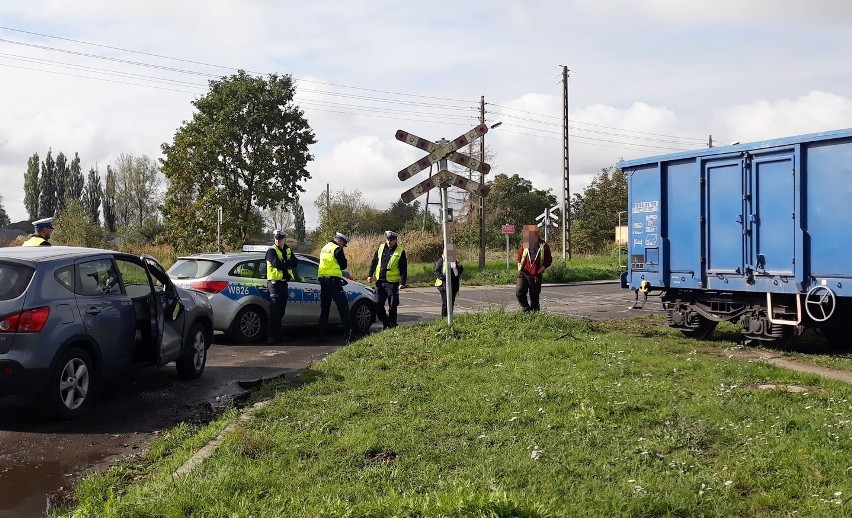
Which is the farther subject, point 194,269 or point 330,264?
point 194,269

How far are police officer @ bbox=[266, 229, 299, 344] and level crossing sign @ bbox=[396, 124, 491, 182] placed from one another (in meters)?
3.36

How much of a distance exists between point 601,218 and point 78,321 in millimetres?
43975

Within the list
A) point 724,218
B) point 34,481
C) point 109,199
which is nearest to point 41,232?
point 34,481

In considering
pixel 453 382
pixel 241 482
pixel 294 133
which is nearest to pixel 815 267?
pixel 453 382

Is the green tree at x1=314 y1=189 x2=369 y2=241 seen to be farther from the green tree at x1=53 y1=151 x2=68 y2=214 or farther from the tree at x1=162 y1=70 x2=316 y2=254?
the green tree at x1=53 y1=151 x2=68 y2=214

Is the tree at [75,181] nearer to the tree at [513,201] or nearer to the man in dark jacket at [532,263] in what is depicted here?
the tree at [513,201]

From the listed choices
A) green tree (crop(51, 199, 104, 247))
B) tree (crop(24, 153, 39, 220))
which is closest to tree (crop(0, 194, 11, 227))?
tree (crop(24, 153, 39, 220))

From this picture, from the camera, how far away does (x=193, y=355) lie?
30.3ft

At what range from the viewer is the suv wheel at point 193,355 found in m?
9.09

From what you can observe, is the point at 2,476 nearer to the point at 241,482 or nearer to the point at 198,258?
the point at 241,482

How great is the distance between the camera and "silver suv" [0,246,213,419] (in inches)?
261

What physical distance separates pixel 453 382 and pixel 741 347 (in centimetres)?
531

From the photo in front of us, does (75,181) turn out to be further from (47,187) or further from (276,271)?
(276,271)

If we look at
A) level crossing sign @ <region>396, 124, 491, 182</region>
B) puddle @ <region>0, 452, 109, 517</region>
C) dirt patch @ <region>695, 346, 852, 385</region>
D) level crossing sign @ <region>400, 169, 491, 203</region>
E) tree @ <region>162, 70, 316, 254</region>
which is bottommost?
puddle @ <region>0, 452, 109, 517</region>
